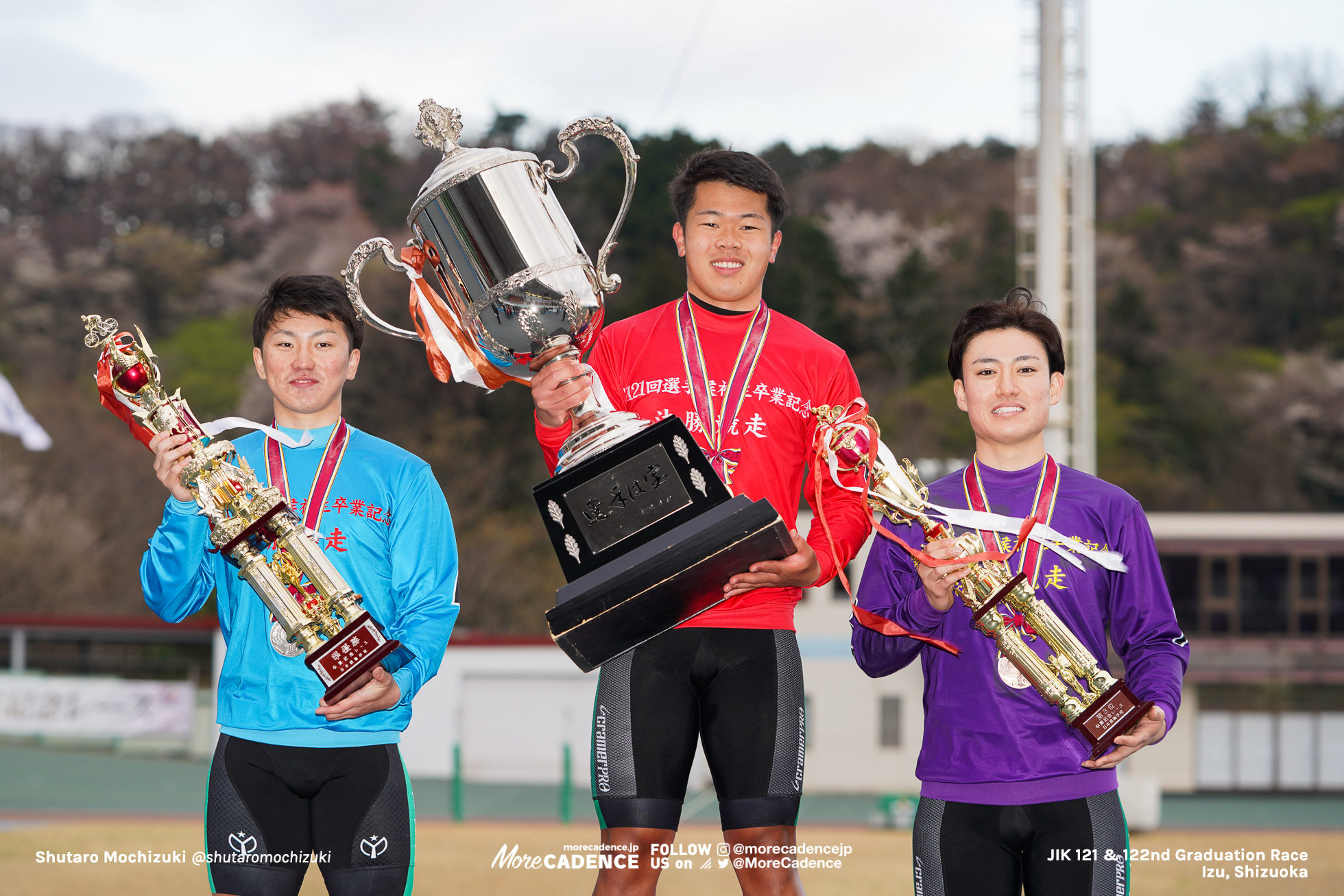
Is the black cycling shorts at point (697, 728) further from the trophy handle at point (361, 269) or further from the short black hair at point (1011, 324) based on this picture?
the trophy handle at point (361, 269)

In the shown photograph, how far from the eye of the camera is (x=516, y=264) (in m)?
2.94

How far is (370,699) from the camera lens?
2793 mm

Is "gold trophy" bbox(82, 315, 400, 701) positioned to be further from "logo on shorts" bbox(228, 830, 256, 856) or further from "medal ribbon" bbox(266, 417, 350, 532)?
"logo on shorts" bbox(228, 830, 256, 856)

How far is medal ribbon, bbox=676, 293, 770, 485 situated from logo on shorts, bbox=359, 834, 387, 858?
1.17 meters

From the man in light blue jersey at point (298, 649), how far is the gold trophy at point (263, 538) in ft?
0.19

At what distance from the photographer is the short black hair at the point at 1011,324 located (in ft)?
9.89

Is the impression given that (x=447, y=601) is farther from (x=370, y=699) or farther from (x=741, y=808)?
(x=741, y=808)

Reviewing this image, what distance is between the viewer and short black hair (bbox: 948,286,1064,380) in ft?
9.89

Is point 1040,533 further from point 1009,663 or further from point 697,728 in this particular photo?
point 697,728

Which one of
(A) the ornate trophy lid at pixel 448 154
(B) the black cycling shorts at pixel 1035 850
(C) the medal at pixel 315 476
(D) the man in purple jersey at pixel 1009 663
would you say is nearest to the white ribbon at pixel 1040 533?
(D) the man in purple jersey at pixel 1009 663

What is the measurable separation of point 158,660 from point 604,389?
2161cm

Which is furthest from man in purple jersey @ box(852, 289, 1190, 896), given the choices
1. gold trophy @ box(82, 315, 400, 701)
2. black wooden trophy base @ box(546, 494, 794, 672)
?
gold trophy @ box(82, 315, 400, 701)

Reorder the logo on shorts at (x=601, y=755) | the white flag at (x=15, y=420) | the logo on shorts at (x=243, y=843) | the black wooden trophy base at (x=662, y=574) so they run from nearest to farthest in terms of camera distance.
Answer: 1. the black wooden trophy base at (x=662, y=574)
2. the logo on shorts at (x=243, y=843)
3. the logo on shorts at (x=601, y=755)
4. the white flag at (x=15, y=420)

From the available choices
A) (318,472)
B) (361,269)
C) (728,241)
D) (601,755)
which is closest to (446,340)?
(361,269)
